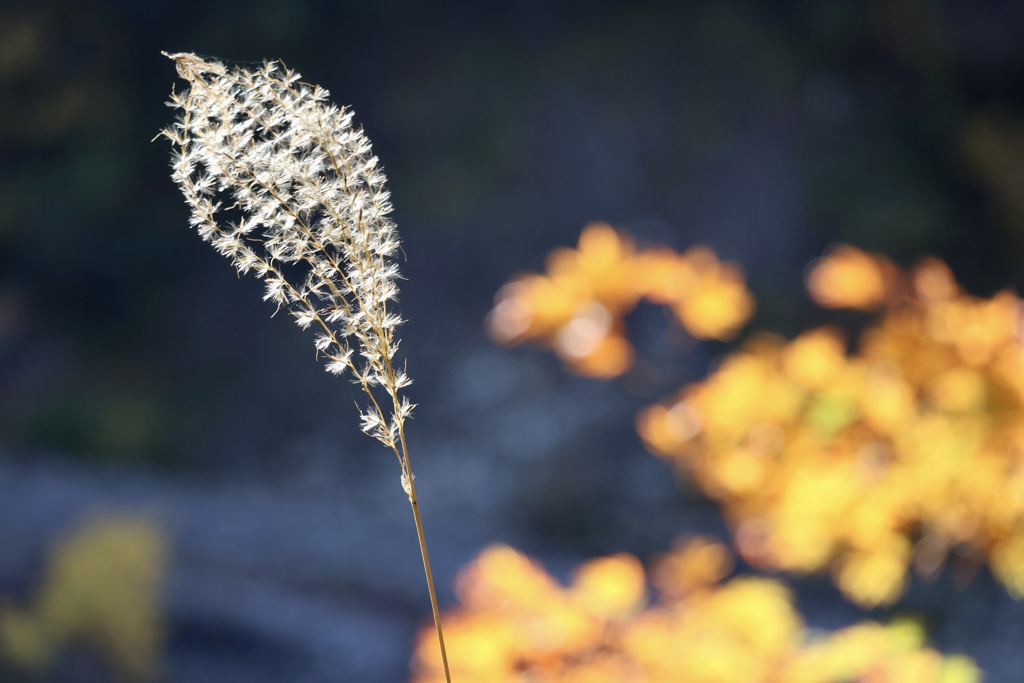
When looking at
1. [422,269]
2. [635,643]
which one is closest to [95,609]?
[635,643]

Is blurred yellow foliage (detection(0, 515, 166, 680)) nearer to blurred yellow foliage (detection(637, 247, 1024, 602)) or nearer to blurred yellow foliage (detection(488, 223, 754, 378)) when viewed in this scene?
blurred yellow foliage (detection(488, 223, 754, 378))

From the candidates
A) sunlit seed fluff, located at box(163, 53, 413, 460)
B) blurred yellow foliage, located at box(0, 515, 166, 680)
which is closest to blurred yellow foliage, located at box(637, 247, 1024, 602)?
sunlit seed fluff, located at box(163, 53, 413, 460)

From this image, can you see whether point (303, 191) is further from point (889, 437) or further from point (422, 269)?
point (422, 269)

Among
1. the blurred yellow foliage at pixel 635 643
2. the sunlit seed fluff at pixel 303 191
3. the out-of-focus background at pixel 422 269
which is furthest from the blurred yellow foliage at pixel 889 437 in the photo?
the sunlit seed fluff at pixel 303 191

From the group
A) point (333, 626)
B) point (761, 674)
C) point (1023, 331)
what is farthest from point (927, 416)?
point (333, 626)

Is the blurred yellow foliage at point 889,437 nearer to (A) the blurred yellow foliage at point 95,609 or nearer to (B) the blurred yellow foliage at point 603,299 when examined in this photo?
(B) the blurred yellow foliage at point 603,299
